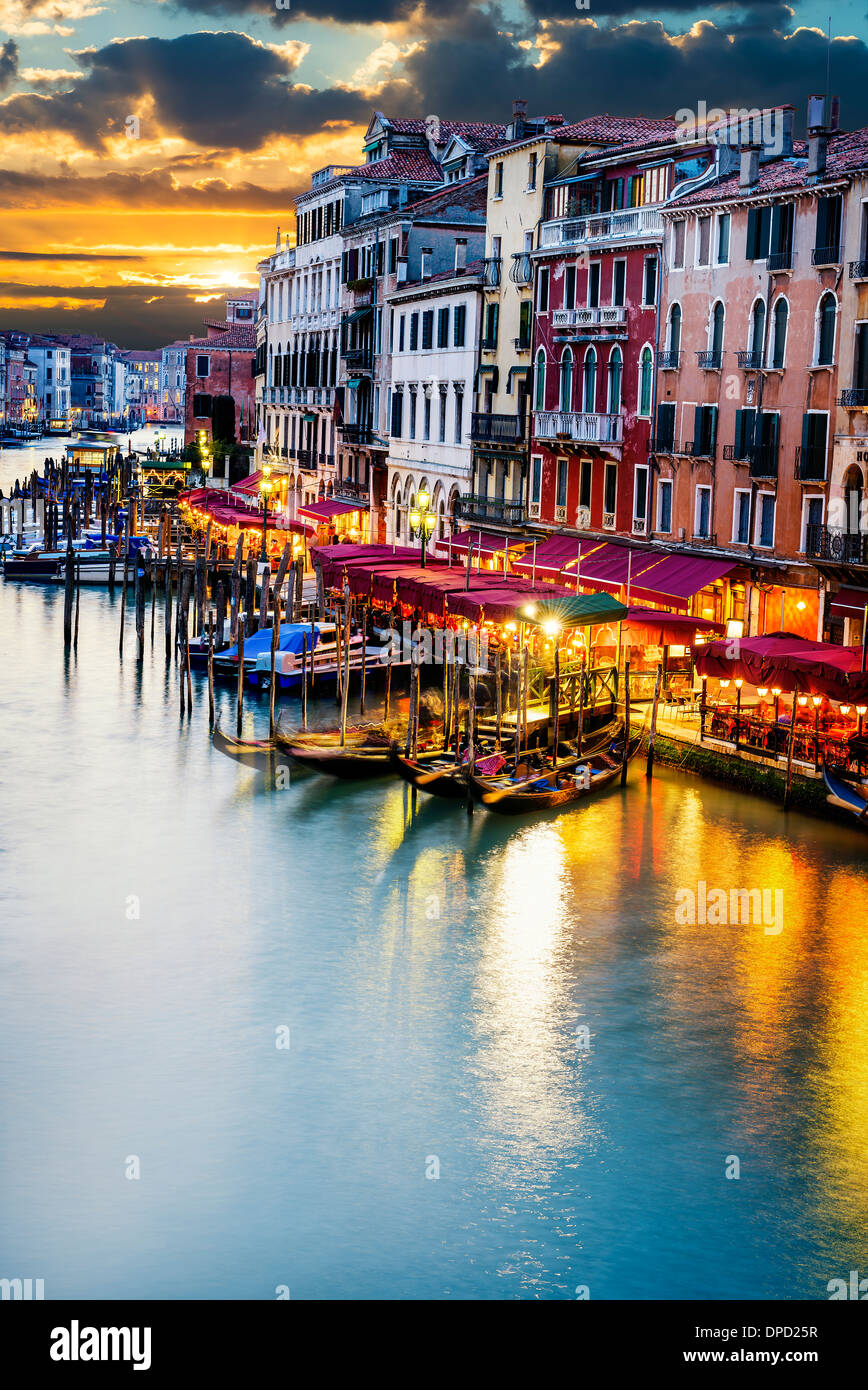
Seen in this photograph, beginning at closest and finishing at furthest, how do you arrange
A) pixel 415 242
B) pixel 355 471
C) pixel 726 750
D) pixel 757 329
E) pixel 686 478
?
pixel 726 750 < pixel 757 329 < pixel 686 478 < pixel 415 242 < pixel 355 471

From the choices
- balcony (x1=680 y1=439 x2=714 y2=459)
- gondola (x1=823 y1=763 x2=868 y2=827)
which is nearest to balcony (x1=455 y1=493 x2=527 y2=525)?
balcony (x1=680 y1=439 x2=714 y2=459)

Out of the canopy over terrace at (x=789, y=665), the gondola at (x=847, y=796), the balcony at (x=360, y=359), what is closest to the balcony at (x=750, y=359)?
the canopy over terrace at (x=789, y=665)

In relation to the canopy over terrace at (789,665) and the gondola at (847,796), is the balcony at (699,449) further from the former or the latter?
the gondola at (847,796)

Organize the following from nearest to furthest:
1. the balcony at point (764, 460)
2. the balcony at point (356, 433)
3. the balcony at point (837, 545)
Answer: the balcony at point (837, 545)
the balcony at point (764, 460)
the balcony at point (356, 433)

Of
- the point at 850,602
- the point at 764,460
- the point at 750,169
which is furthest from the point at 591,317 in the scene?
the point at 850,602

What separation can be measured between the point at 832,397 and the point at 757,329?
3.28 meters

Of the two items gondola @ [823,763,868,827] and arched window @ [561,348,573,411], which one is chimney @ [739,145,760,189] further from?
gondola @ [823,763,868,827]

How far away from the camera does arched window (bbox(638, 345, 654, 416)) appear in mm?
38406

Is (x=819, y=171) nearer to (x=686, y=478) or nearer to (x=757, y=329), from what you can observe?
(x=757, y=329)

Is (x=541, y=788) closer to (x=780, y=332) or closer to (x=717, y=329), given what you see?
(x=780, y=332)

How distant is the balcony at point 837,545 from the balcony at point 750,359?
4072mm

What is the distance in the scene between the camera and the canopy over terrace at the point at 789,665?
2705 cm

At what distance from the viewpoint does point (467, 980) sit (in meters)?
20.7
